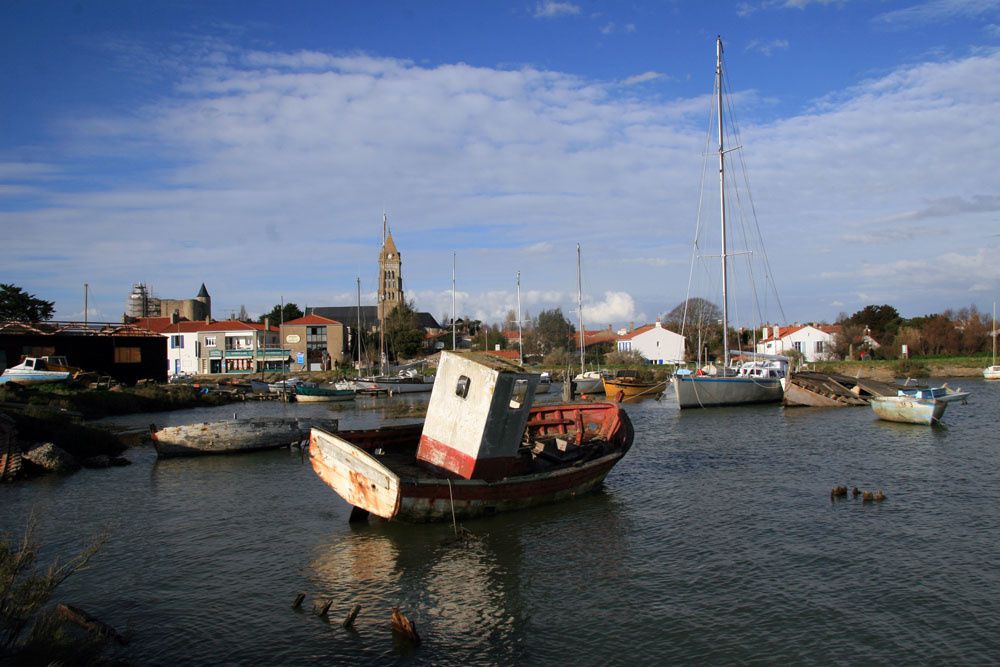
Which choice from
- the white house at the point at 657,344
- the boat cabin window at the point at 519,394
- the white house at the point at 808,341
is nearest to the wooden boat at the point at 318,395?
the white house at the point at 657,344

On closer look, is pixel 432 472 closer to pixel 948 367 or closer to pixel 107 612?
pixel 107 612

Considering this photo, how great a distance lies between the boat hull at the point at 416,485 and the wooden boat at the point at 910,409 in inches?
761

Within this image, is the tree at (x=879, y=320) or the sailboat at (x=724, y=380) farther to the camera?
the tree at (x=879, y=320)

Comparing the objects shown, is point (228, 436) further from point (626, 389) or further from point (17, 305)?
point (17, 305)

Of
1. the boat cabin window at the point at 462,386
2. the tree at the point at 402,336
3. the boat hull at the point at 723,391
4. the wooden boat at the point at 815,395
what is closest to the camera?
the boat cabin window at the point at 462,386

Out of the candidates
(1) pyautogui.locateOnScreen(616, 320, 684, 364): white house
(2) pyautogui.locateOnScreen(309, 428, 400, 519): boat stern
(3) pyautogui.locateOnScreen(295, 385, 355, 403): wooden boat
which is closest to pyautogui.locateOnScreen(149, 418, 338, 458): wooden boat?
(2) pyautogui.locateOnScreen(309, 428, 400, 519): boat stern

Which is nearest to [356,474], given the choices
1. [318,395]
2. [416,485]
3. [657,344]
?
[416,485]

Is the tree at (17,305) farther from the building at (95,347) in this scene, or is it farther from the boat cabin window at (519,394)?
the boat cabin window at (519,394)

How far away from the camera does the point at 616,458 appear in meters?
17.5

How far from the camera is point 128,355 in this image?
56281 millimetres

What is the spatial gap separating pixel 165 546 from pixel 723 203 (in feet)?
122

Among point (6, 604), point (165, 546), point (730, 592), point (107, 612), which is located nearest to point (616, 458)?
point (730, 592)

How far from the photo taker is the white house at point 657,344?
87.8 m

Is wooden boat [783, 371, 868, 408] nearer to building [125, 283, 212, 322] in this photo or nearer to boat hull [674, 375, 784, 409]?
boat hull [674, 375, 784, 409]
